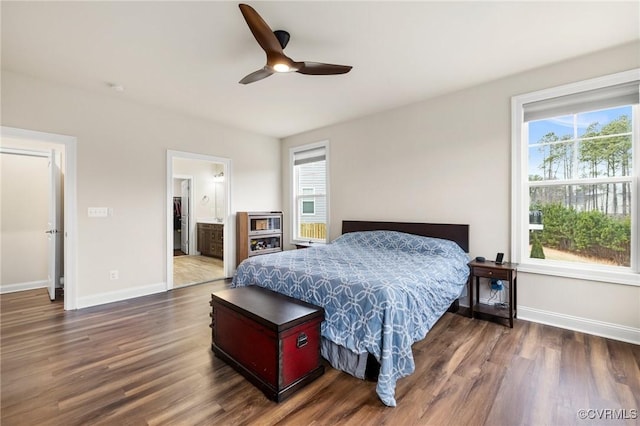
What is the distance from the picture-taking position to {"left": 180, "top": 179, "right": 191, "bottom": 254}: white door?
7504mm

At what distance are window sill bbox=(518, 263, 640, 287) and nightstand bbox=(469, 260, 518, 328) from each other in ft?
0.54

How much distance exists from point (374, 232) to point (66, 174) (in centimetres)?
387

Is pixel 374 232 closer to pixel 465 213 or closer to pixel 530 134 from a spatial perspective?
pixel 465 213

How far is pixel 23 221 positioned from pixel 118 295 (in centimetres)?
213

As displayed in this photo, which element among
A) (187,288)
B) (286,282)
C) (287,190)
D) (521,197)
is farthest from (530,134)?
(187,288)

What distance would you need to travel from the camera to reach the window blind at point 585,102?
2.66 m

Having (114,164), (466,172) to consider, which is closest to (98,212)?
(114,164)

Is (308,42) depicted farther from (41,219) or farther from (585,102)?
(41,219)

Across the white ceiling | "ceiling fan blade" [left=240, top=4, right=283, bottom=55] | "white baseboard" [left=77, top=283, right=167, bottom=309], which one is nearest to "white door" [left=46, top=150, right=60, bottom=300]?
"white baseboard" [left=77, top=283, right=167, bottom=309]

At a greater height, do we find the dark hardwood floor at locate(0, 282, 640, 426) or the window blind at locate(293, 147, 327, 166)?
the window blind at locate(293, 147, 327, 166)

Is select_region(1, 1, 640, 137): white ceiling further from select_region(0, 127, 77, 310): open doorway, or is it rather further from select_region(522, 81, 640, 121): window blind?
select_region(0, 127, 77, 310): open doorway

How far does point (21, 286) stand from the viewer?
4.27m

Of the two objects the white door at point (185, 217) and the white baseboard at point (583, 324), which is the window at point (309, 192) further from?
the white door at point (185, 217)

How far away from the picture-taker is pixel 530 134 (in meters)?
3.22
